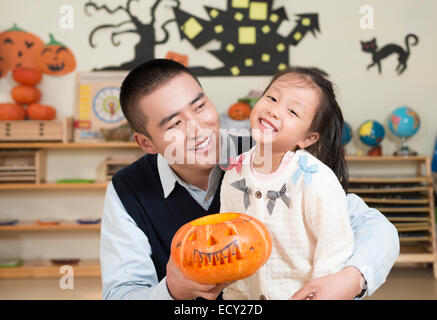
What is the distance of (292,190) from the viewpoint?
670 millimetres

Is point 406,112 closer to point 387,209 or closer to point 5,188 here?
point 387,209

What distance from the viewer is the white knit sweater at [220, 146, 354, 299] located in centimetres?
65

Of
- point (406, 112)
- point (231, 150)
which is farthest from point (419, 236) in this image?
point (231, 150)

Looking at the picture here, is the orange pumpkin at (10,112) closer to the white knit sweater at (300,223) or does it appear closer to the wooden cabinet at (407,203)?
the wooden cabinet at (407,203)

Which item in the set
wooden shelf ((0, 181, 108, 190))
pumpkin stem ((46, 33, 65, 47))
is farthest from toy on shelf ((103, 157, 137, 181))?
pumpkin stem ((46, 33, 65, 47))

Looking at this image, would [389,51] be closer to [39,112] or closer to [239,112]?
[239,112]

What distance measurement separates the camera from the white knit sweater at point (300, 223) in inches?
25.6

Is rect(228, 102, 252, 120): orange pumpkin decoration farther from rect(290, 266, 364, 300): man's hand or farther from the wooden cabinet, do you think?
rect(290, 266, 364, 300): man's hand

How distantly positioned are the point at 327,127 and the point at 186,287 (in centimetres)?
40

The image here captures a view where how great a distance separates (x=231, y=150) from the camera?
95 cm

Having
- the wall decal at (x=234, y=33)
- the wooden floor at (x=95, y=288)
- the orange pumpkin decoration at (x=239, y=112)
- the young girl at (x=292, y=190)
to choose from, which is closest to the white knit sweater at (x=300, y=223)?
the young girl at (x=292, y=190)

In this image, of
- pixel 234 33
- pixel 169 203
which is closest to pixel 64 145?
pixel 234 33
